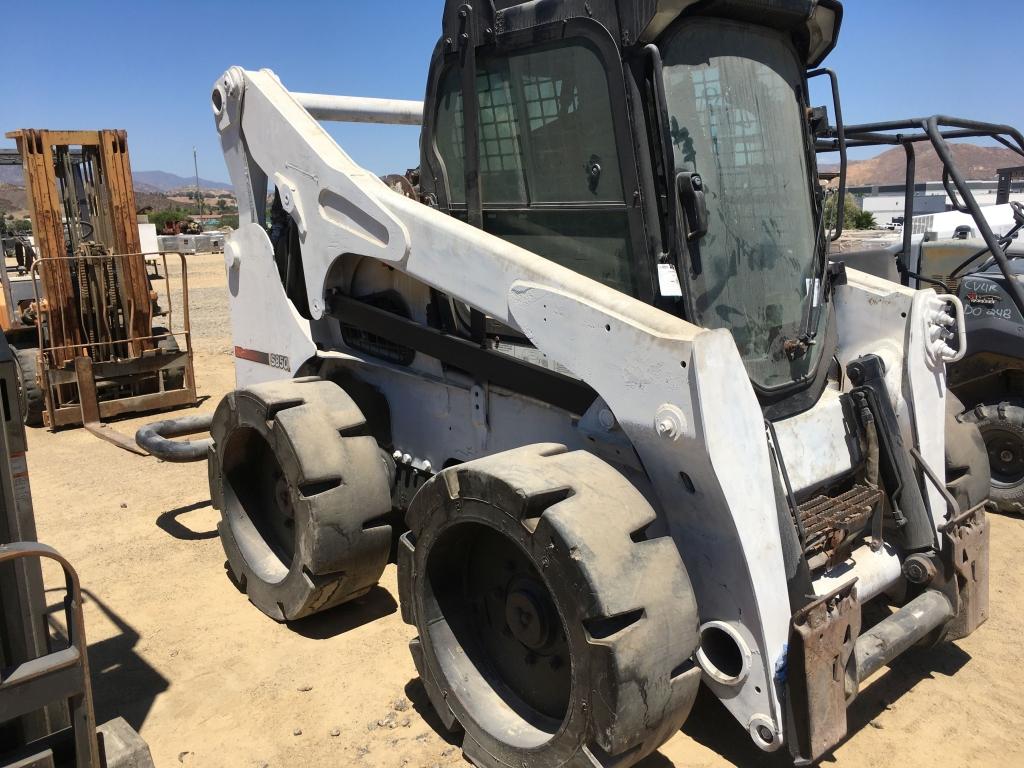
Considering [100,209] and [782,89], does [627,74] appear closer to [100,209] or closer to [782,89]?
[782,89]

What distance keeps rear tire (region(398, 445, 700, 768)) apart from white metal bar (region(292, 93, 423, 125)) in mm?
3203

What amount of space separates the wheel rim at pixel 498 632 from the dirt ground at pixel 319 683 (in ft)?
0.99

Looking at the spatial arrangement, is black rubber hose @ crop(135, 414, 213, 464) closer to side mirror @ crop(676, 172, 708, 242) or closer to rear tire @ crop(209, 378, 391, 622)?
rear tire @ crop(209, 378, 391, 622)

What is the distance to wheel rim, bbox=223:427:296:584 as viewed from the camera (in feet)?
14.4

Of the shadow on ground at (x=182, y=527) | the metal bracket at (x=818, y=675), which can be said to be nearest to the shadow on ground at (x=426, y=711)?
the metal bracket at (x=818, y=675)

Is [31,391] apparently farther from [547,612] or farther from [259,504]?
[547,612]

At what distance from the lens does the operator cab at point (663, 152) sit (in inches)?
121

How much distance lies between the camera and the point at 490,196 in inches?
146

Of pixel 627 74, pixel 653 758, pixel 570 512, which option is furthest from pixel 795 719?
pixel 627 74

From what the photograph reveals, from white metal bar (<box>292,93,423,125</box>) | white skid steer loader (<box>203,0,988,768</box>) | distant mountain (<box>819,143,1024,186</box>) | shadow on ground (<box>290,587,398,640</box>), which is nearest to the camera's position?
white skid steer loader (<box>203,0,988,768</box>)

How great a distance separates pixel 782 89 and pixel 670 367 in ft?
5.37

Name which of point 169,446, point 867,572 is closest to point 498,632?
point 867,572

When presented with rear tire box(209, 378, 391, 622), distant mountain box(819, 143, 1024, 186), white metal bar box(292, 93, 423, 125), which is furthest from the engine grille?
distant mountain box(819, 143, 1024, 186)

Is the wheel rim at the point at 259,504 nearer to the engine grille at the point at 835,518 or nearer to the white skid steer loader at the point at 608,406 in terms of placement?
the white skid steer loader at the point at 608,406
